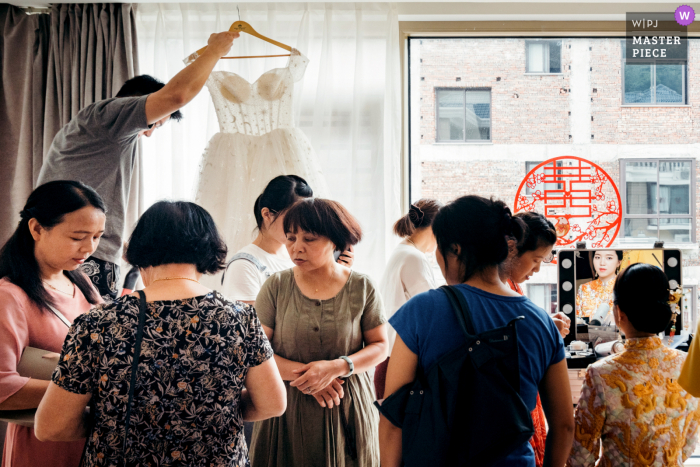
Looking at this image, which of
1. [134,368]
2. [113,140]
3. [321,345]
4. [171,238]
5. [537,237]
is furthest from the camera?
[113,140]

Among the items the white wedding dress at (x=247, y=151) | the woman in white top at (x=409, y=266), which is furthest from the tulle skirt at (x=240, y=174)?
the woman in white top at (x=409, y=266)

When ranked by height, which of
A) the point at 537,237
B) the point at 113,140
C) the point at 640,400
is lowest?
the point at 640,400

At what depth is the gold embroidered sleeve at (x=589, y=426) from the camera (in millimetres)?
1400

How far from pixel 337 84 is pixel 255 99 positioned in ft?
1.94

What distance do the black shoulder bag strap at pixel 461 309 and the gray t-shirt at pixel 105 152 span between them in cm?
139

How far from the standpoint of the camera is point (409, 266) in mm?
2318

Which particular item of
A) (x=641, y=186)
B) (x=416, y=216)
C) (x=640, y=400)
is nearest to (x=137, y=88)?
(x=416, y=216)

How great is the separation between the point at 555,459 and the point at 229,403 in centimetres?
86

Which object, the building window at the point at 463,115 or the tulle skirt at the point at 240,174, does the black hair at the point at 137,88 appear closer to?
the tulle skirt at the point at 240,174

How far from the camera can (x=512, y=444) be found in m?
1.06

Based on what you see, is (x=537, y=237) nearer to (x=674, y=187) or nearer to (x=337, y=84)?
(x=337, y=84)

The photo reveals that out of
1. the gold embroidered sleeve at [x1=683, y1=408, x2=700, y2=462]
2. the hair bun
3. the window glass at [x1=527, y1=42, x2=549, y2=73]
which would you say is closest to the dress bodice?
the hair bun

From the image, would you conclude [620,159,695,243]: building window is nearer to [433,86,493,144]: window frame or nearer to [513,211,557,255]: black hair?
[433,86,493,144]: window frame

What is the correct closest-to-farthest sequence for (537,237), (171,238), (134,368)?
(134,368) → (171,238) → (537,237)
